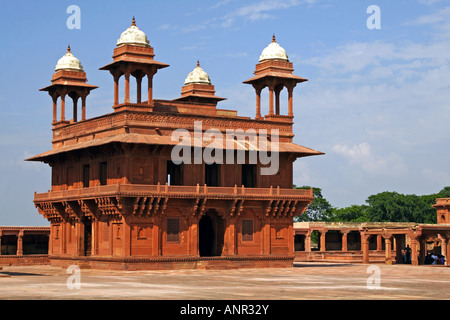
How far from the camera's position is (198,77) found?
2457 inches

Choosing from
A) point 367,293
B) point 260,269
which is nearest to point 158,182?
point 260,269

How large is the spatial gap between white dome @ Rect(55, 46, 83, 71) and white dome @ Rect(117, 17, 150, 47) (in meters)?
7.90

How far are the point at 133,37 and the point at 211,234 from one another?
12884 millimetres

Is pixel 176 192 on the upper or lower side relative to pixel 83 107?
lower

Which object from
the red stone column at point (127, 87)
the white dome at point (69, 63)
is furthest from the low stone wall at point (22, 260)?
the red stone column at point (127, 87)

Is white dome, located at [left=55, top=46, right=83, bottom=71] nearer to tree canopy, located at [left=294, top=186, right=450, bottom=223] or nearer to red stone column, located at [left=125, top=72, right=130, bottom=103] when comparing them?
red stone column, located at [left=125, top=72, right=130, bottom=103]

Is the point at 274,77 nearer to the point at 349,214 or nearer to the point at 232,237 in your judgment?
the point at 232,237

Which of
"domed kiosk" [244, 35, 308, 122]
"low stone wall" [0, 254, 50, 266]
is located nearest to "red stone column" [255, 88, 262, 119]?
"domed kiosk" [244, 35, 308, 122]

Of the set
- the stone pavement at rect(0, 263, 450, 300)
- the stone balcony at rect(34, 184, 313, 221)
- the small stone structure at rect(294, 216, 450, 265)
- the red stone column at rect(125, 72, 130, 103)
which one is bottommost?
the stone pavement at rect(0, 263, 450, 300)

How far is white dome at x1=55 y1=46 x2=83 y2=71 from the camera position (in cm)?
5753

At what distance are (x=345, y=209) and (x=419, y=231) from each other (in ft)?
209

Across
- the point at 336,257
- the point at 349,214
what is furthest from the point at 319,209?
the point at 336,257

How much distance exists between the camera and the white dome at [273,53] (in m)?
54.9

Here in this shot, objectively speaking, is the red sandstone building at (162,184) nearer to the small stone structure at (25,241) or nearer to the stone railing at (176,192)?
the stone railing at (176,192)
